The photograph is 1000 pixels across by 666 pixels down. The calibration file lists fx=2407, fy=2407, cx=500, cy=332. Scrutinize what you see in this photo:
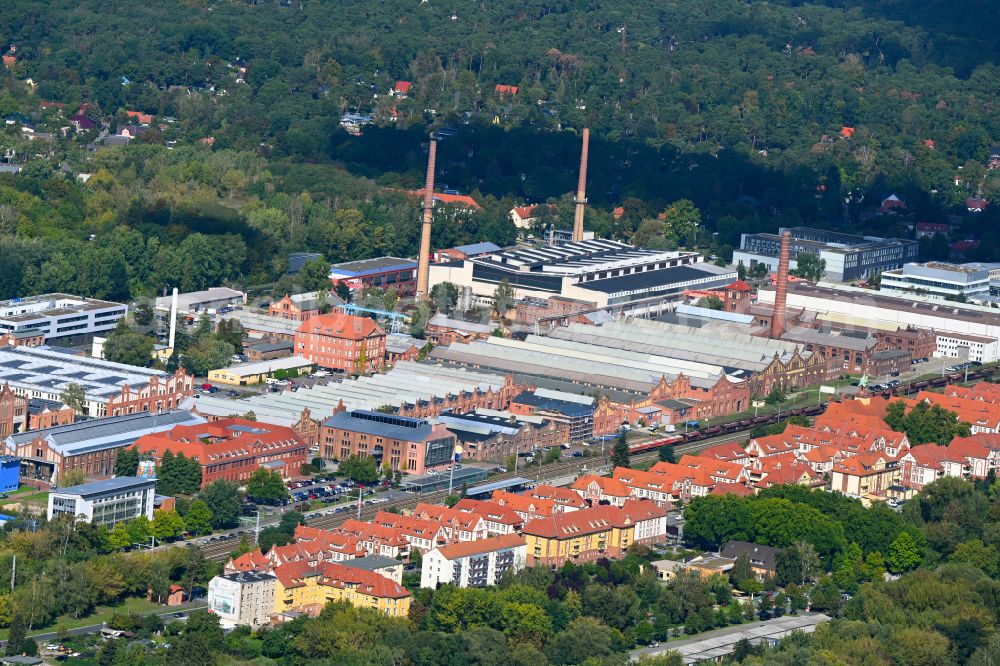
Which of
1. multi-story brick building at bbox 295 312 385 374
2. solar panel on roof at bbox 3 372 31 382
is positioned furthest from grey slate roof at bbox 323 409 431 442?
multi-story brick building at bbox 295 312 385 374

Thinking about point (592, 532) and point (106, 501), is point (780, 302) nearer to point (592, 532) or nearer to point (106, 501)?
point (592, 532)

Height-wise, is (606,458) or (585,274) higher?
(585,274)

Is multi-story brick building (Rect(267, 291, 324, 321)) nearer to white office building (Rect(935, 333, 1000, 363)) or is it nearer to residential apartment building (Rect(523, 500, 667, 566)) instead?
white office building (Rect(935, 333, 1000, 363))

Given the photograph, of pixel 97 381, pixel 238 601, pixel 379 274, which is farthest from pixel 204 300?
pixel 238 601

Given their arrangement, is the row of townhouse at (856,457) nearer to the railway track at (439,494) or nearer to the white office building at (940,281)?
the railway track at (439,494)

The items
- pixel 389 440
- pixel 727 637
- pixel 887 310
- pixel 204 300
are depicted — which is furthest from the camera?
pixel 887 310

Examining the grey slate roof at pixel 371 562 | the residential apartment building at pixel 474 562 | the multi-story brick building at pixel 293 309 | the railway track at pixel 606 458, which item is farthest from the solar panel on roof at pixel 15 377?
the residential apartment building at pixel 474 562

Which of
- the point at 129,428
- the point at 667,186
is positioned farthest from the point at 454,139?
the point at 129,428
